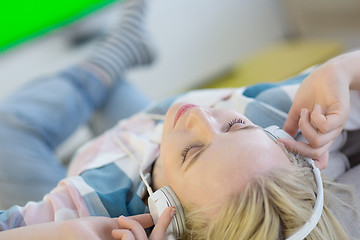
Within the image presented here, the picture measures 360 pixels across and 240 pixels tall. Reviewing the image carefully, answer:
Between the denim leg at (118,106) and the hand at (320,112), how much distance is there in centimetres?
71

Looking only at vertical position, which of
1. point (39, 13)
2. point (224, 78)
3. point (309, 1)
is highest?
point (39, 13)

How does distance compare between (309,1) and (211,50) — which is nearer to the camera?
(211,50)

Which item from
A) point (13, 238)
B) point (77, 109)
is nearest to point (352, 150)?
point (13, 238)

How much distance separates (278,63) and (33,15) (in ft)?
3.71

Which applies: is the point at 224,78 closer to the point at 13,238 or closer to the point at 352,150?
the point at 352,150

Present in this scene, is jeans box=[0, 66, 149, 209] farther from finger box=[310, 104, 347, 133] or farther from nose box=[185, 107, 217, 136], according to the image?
finger box=[310, 104, 347, 133]

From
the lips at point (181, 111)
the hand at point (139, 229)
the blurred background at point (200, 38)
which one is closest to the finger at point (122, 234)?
the hand at point (139, 229)

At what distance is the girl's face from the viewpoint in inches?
24.5

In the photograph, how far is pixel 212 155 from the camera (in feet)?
2.11

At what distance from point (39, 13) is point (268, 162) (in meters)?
1.25

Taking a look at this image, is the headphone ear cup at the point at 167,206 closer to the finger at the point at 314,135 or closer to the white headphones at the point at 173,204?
the white headphones at the point at 173,204

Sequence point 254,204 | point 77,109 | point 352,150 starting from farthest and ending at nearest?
point 77,109 → point 352,150 → point 254,204

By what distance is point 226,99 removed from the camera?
0.96 metres

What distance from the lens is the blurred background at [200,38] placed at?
5.25 ft
